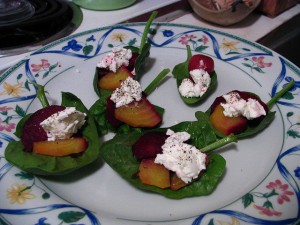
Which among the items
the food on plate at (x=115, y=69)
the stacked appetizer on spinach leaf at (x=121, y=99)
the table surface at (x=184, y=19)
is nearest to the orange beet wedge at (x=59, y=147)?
the stacked appetizer on spinach leaf at (x=121, y=99)

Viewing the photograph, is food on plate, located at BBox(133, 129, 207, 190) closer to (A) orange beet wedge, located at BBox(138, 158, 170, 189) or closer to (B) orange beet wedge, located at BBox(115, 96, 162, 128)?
(A) orange beet wedge, located at BBox(138, 158, 170, 189)

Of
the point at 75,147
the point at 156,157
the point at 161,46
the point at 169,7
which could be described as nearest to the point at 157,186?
the point at 156,157

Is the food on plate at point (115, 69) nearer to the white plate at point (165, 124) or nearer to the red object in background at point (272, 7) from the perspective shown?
the white plate at point (165, 124)

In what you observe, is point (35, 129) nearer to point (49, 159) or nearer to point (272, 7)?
point (49, 159)

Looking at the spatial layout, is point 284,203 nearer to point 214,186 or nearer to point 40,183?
point 214,186

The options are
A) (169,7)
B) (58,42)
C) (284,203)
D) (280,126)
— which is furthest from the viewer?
(169,7)

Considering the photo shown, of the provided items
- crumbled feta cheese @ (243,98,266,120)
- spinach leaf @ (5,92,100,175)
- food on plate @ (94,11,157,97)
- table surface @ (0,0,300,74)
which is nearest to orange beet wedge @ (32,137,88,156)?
spinach leaf @ (5,92,100,175)

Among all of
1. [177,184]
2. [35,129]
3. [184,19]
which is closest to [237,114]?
[177,184]
